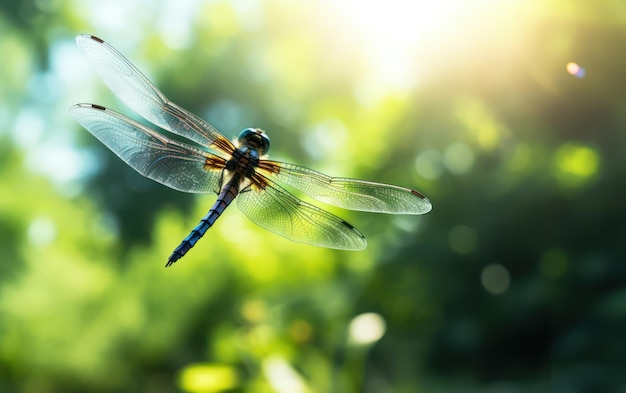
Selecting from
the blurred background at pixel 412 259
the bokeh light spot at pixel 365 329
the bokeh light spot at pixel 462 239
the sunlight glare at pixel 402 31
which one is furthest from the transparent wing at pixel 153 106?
the bokeh light spot at pixel 462 239

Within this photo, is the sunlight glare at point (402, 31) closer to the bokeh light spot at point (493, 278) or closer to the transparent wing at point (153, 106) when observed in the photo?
the bokeh light spot at point (493, 278)

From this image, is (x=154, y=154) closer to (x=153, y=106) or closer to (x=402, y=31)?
(x=153, y=106)

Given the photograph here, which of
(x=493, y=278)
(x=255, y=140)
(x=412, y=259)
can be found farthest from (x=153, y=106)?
(x=493, y=278)

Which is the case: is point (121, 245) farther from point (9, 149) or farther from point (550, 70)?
point (550, 70)

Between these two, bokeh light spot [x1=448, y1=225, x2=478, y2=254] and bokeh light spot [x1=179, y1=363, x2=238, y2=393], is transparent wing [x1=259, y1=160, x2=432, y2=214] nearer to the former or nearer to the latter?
bokeh light spot [x1=179, y1=363, x2=238, y2=393]

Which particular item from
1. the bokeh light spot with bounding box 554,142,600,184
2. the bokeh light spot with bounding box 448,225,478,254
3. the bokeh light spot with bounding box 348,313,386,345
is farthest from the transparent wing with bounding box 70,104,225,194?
the bokeh light spot with bounding box 448,225,478,254

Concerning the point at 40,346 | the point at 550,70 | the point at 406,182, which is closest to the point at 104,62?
the point at 406,182

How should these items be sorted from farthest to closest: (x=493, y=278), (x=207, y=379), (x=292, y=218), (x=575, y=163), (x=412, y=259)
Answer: (x=493, y=278), (x=412, y=259), (x=575, y=163), (x=207, y=379), (x=292, y=218)
